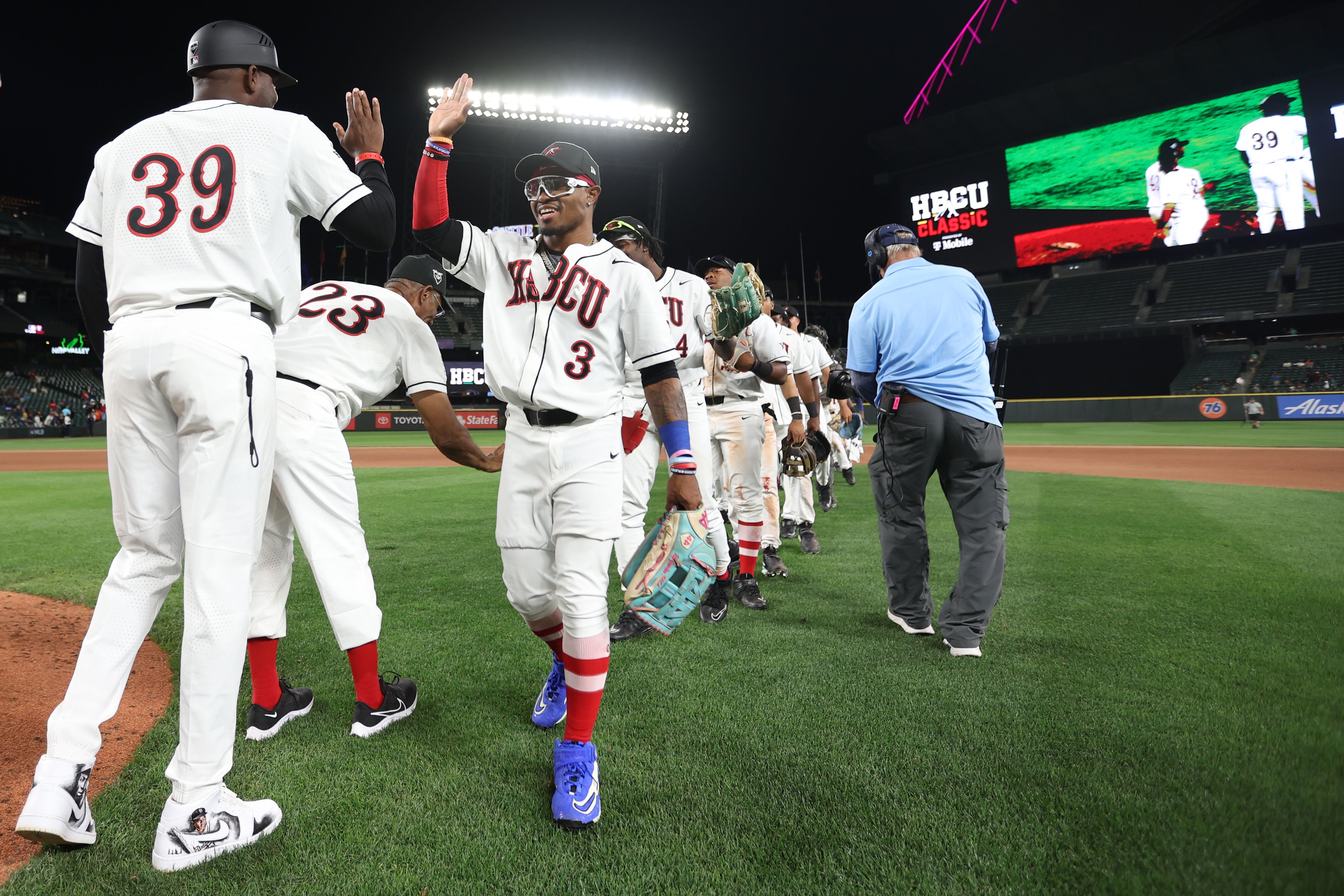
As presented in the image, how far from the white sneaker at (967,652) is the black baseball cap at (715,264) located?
266 centimetres

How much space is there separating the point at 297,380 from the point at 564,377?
1.19 meters

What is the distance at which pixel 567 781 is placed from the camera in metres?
2.00

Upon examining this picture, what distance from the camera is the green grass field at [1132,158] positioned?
98.6ft

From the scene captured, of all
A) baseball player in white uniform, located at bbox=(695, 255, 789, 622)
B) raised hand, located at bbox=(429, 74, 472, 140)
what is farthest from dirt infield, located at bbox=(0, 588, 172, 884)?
baseball player in white uniform, located at bbox=(695, 255, 789, 622)

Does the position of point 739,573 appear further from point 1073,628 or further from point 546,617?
point 546,617

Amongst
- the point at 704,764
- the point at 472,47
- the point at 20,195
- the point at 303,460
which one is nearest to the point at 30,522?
the point at 303,460

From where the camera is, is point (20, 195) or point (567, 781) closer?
point (567, 781)

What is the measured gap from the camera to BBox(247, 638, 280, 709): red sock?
2.65 meters

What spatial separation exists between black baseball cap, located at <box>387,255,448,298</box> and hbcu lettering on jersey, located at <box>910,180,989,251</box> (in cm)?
3851

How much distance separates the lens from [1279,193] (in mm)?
29375

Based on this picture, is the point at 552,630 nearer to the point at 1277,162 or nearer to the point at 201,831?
the point at 201,831

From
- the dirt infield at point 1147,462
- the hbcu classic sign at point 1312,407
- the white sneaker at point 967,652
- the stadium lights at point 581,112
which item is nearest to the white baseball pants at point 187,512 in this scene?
the white sneaker at point 967,652

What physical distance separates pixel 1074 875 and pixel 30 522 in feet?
32.8

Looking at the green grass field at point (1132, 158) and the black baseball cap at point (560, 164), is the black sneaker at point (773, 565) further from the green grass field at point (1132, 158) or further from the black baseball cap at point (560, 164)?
the green grass field at point (1132, 158)
